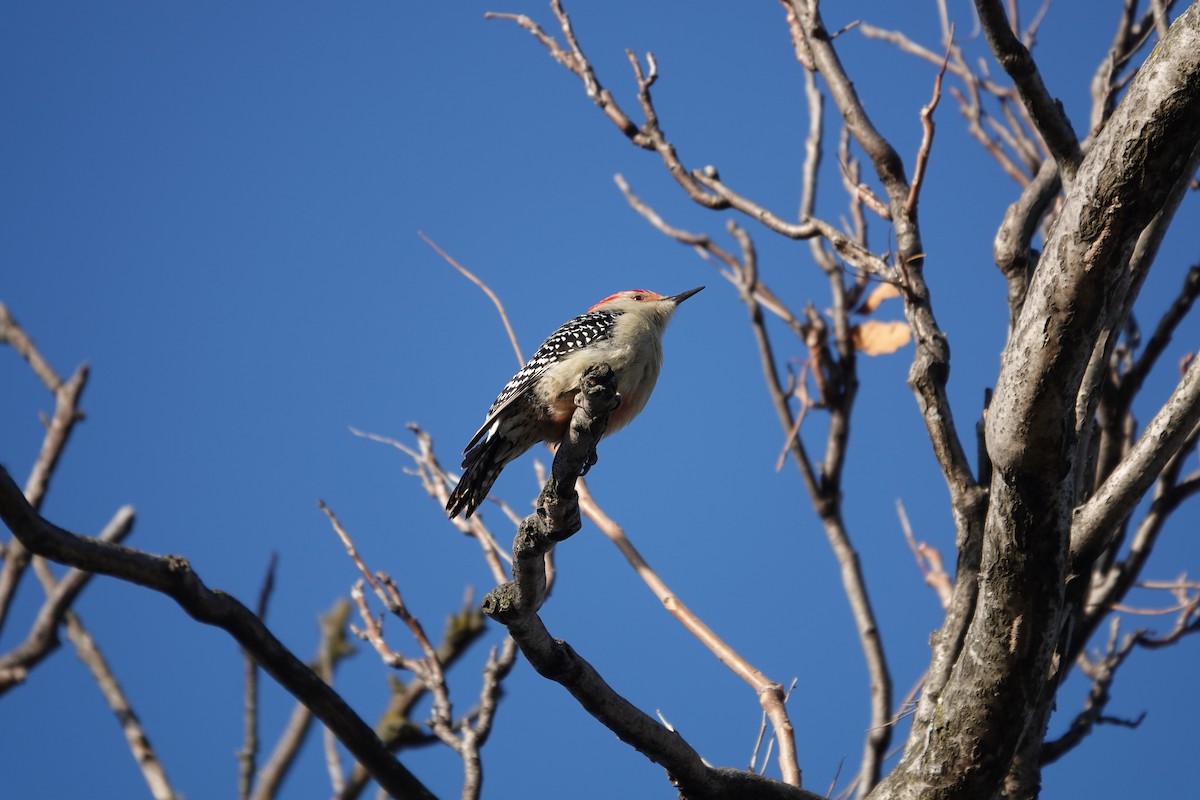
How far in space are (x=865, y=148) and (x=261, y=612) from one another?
3718 mm

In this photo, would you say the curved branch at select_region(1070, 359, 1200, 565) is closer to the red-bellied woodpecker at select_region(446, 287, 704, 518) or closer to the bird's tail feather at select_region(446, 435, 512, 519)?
the red-bellied woodpecker at select_region(446, 287, 704, 518)

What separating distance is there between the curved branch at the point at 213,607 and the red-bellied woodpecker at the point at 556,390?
1.45 meters

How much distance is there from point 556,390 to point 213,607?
7.00 feet

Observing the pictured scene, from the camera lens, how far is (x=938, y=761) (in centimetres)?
345

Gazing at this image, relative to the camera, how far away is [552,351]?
5.90 m

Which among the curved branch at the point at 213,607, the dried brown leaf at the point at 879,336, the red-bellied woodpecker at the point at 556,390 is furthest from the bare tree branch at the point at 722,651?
the dried brown leaf at the point at 879,336

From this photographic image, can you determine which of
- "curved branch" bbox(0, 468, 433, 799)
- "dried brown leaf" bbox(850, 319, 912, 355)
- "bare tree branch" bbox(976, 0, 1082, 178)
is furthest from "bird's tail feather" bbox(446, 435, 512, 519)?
"bare tree branch" bbox(976, 0, 1082, 178)

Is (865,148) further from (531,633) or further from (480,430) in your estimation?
(531,633)

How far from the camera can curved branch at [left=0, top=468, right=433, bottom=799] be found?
3619 mm

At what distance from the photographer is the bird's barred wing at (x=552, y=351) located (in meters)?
5.49

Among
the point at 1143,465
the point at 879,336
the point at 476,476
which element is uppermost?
the point at 879,336

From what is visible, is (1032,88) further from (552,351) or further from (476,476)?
(476,476)

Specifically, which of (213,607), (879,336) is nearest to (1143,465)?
(879,336)

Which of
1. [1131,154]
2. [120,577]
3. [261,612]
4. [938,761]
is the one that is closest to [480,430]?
[261,612]
